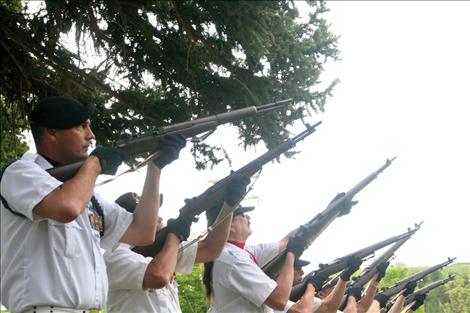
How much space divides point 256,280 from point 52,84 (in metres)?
3.77

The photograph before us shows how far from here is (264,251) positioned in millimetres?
6082

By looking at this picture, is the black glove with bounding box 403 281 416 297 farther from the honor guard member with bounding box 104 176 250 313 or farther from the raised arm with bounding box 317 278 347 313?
the honor guard member with bounding box 104 176 250 313

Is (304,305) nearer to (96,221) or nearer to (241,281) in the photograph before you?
(241,281)

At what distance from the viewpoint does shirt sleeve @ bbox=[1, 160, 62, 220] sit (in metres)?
2.72

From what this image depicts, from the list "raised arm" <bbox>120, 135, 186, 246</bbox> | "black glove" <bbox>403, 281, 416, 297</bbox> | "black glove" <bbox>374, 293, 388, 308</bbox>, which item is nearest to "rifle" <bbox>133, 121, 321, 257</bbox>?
→ "raised arm" <bbox>120, 135, 186, 246</bbox>

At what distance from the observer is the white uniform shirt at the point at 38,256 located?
271 centimetres

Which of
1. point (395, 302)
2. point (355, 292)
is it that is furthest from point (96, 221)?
point (395, 302)

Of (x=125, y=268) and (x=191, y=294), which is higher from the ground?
(x=125, y=268)

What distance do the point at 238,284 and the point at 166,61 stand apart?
292cm

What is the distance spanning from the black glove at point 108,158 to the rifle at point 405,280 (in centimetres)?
631

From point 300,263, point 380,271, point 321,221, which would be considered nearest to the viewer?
point 300,263

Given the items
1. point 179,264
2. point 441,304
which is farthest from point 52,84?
point 441,304

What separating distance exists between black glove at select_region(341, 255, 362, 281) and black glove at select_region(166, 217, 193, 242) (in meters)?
3.06

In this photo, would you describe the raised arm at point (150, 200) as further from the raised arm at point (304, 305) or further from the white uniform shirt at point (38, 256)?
the raised arm at point (304, 305)
